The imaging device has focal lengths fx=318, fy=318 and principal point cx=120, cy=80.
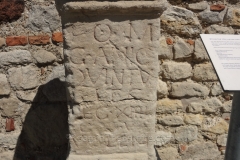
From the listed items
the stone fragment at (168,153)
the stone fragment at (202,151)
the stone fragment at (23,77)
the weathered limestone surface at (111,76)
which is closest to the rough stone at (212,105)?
the stone fragment at (202,151)

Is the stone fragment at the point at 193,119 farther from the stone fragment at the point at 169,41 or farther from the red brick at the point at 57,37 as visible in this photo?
the red brick at the point at 57,37

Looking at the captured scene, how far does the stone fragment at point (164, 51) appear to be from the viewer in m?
2.50

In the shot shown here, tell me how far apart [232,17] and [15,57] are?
1.71 metres

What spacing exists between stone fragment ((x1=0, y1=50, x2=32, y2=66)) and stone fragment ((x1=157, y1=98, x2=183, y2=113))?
1083mm

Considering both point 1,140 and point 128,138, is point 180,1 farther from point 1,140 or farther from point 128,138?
point 1,140

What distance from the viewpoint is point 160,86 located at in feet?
8.37

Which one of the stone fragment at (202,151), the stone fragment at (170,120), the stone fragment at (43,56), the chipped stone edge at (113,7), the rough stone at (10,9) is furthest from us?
the stone fragment at (202,151)

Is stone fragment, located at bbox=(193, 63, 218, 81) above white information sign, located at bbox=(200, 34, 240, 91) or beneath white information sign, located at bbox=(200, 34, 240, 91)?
beneath

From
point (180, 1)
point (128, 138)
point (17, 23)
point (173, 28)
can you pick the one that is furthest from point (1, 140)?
point (180, 1)

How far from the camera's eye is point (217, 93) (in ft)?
8.64

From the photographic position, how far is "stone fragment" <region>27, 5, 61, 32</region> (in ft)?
7.70

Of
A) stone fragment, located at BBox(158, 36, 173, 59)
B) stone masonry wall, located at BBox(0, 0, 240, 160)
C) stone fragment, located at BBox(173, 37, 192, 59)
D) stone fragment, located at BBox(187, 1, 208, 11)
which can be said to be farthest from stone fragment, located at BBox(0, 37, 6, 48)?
stone fragment, located at BBox(187, 1, 208, 11)

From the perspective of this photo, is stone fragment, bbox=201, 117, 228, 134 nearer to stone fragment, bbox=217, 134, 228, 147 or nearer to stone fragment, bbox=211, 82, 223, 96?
stone fragment, bbox=217, 134, 228, 147

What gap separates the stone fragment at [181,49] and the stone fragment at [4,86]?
1.32 meters
